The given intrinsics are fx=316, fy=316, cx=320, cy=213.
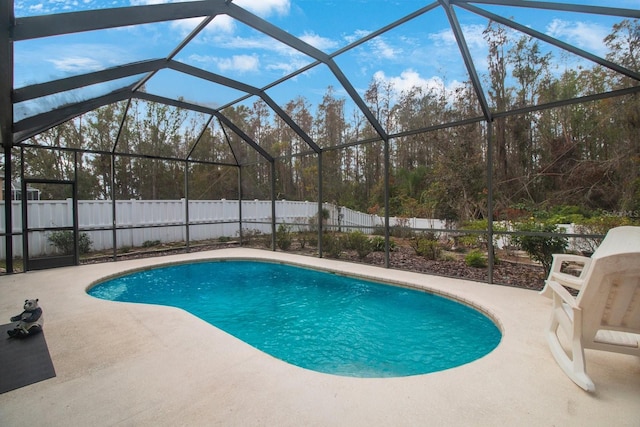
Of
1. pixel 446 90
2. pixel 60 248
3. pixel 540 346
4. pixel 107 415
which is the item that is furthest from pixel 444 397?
pixel 60 248

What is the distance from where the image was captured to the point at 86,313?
12.9ft

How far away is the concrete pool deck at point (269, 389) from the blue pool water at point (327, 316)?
2.16 ft

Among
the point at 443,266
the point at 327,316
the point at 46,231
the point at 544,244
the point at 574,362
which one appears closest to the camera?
the point at 574,362

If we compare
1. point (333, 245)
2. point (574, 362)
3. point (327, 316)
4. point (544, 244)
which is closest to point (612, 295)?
point (574, 362)

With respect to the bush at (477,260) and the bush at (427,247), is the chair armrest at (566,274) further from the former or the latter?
the bush at (427,247)

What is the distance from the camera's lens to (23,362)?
2682mm

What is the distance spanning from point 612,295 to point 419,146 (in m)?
7.45

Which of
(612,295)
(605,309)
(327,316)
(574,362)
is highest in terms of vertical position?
(612,295)

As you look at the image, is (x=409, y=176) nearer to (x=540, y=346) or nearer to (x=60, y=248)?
(x=540, y=346)

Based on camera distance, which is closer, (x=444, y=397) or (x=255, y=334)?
(x=444, y=397)

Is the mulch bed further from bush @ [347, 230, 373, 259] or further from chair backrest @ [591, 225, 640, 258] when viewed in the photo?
chair backrest @ [591, 225, 640, 258]

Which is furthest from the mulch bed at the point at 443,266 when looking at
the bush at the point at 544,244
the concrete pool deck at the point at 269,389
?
the concrete pool deck at the point at 269,389

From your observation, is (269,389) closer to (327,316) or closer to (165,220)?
(327,316)

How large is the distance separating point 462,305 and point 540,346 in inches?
61.4
